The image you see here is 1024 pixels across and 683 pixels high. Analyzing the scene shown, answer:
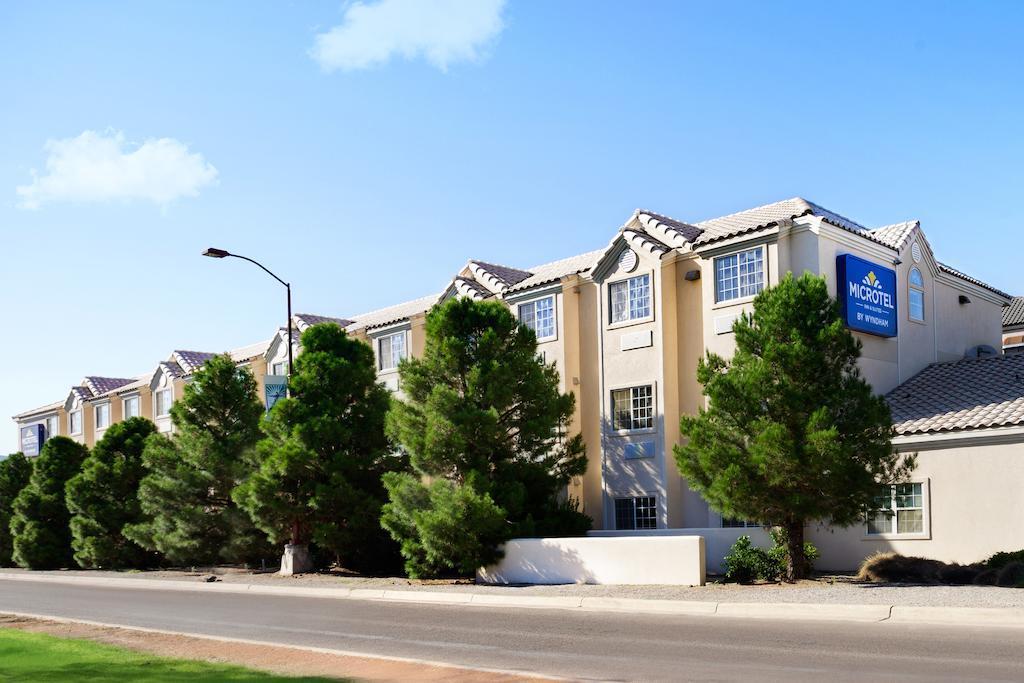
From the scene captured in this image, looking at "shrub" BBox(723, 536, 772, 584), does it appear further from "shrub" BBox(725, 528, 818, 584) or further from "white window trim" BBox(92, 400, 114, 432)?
"white window trim" BBox(92, 400, 114, 432)

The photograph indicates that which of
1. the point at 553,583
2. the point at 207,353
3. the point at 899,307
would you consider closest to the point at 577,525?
the point at 553,583

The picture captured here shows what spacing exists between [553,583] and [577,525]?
2.98 meters

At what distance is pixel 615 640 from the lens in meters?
14.4

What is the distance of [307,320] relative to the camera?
1857 inches

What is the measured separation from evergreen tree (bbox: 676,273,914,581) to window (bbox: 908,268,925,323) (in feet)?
32.3

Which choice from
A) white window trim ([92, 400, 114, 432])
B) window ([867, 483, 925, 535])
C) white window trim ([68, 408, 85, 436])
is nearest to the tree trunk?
window ([867, 483, 925, 535])

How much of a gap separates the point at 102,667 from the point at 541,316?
77.7 ft

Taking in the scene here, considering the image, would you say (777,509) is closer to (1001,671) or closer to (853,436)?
(853,436)

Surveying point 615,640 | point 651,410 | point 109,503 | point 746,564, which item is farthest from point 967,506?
point 109,503

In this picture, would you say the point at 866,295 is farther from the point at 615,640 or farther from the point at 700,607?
the point at 615,640

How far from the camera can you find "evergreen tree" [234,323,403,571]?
98.4 ft

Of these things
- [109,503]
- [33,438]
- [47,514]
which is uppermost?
[33,438]

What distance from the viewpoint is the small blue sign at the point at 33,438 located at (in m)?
72.1

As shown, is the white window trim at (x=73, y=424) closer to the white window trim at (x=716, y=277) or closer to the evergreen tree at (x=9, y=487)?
the evergreen tree at (x=9, y=487)
